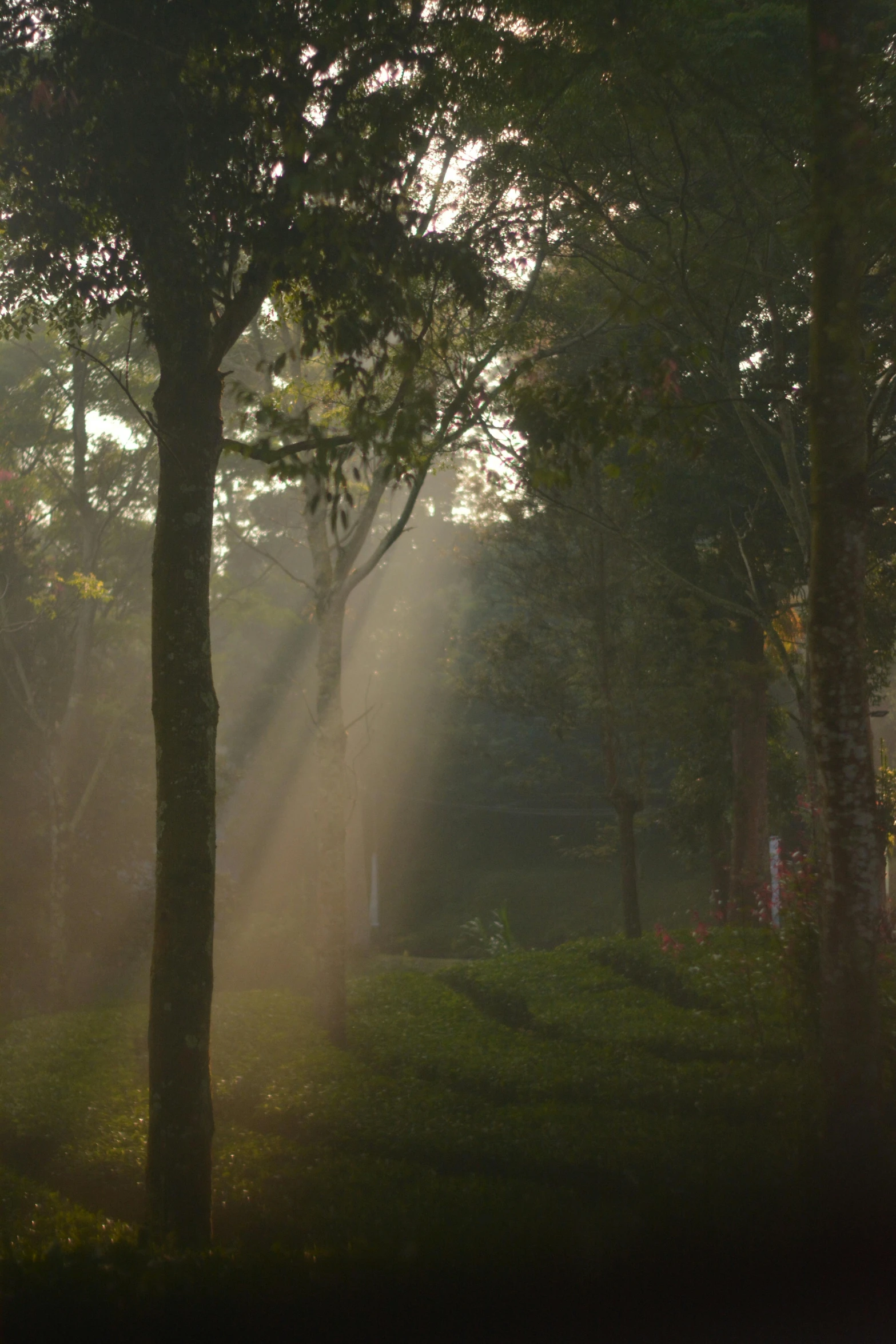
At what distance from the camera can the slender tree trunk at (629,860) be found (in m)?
20.6

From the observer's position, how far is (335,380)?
787 centimetres

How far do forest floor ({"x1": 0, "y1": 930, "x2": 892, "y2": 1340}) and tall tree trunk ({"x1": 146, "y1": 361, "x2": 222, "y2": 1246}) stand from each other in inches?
16.9

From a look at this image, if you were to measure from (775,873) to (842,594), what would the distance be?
1192 cm

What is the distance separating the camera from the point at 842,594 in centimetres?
698

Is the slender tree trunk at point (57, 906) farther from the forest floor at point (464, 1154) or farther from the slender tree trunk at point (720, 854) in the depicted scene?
the slender tree trunk at point (720, 854)

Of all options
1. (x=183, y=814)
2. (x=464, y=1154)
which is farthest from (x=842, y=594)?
(x=464, y=1154)

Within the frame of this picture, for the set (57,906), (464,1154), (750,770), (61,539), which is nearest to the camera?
(464,1154)

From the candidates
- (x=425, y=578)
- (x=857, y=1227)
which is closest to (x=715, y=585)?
(x=857, y=1227)

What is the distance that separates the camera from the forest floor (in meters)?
4.73

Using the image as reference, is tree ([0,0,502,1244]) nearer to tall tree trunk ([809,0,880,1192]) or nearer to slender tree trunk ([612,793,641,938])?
tall tree trunk ([809,0,880,1192])

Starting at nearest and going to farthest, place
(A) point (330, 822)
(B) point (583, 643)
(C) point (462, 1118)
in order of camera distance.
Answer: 1. (C) point (462, 1118)
2. (A) point (330, 822)
3. (B) point (583, 643)

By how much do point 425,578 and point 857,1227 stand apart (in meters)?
40.3

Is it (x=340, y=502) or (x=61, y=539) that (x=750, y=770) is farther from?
(x=61, y=539)

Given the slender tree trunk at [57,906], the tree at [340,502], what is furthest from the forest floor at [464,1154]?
the slender tree trunk at [57,906]
